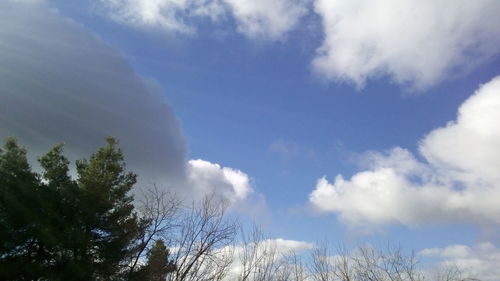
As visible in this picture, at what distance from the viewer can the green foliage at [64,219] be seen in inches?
1135

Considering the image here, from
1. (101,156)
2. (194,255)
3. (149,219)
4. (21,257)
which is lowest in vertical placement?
(21,257)

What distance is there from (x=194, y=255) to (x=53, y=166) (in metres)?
11.0

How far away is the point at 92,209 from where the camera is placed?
31.5m

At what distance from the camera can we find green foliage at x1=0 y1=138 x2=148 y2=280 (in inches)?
1135

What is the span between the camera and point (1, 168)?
102ft

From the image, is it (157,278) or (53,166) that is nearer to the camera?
(157,278)

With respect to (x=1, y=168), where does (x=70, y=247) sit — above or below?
below

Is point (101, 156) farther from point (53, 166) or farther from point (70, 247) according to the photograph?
point (70, 247)

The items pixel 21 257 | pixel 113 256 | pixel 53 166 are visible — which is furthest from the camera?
pixel 53 166

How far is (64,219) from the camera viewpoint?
30.5m

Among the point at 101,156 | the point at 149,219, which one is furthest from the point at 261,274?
the point at 101,156

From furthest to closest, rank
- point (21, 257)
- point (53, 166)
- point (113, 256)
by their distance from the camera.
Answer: point (53, 166) → point (113, 256) → point (21, 257)

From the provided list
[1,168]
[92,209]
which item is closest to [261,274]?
[92,209]

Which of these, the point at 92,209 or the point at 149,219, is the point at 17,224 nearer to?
the point at 92,209
